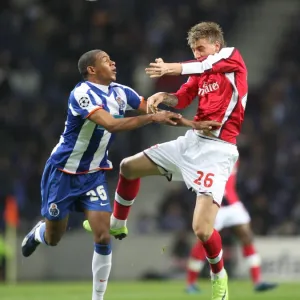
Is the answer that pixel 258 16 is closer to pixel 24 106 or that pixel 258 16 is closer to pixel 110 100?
pixel 24 106

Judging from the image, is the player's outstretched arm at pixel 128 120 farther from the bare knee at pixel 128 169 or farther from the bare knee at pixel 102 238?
the bare knee at pixel 102 238

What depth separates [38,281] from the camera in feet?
59.5

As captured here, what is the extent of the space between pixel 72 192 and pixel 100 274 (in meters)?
0.84

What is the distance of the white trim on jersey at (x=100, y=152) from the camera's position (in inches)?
418

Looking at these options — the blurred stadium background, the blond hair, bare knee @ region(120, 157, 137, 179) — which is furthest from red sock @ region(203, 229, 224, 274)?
the blurred stadium background

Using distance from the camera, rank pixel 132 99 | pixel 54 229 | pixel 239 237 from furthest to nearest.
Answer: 1. pixel 239 237
2. pixel 54 229
3. pixel 132 99

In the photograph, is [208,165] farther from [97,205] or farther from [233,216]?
[233,216]

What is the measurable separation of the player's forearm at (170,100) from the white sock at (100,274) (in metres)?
1.54

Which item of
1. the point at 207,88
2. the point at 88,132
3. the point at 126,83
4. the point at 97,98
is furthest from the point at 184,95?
the point at 126,83

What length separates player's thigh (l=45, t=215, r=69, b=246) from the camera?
10.9 meters

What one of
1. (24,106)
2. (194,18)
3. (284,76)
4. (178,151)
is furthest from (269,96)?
(178,151)

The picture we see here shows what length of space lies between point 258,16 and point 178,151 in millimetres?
12755

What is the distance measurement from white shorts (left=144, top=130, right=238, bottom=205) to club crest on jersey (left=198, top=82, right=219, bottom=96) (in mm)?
418

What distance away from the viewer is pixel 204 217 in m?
10.1
